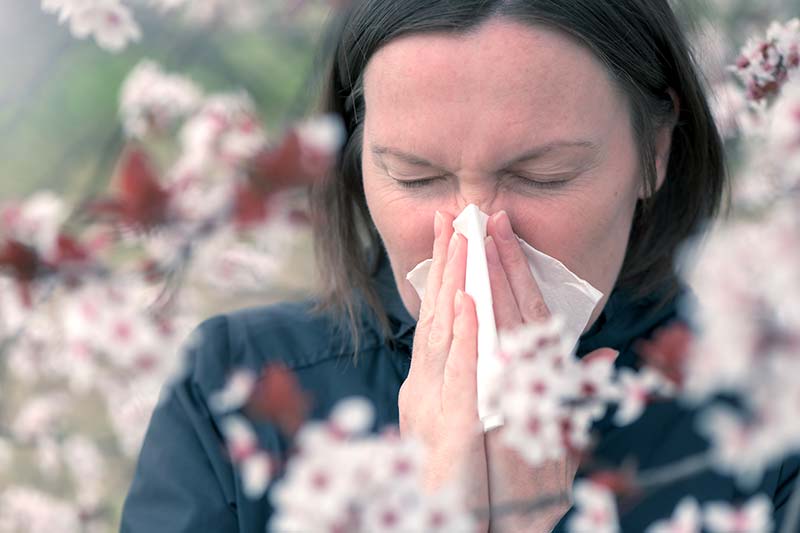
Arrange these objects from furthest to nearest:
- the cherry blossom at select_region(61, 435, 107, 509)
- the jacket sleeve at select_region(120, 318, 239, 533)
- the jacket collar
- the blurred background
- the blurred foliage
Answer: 1. the blurred foliage
2. the cherry blossom at select_region(61, 435, 107, 509)
3. the blurred background
4. the jacket collar
5. the jacket sleeve at select_region(120, 318, 239, 533)

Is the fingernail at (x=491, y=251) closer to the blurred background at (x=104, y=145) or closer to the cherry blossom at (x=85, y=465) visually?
the blurred background at (x=104, y=145)

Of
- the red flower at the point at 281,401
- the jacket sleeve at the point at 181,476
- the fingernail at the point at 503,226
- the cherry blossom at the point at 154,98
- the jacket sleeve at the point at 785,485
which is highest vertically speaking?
the cherry blossom at the point at 154,98

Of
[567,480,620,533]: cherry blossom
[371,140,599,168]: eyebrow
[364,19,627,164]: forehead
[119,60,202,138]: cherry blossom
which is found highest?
[119,60,202,138]: cherry blossom

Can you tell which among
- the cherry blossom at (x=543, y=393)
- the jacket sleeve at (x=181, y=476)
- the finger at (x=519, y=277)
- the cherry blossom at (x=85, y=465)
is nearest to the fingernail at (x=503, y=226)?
the finger at (x=519, y=277)

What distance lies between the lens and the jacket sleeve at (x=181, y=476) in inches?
56.1

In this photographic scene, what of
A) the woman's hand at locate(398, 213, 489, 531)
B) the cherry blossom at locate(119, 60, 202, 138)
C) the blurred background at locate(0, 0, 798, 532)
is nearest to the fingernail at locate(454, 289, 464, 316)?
the woman's hand at locate(398, 213, 489, 531)

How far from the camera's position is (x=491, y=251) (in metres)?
1.26

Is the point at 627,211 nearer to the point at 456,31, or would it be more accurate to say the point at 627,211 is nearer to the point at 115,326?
the point at 456,31

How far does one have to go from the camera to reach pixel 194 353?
1583mm

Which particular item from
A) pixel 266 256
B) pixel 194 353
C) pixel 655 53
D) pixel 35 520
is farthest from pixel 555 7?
pixel 35 520

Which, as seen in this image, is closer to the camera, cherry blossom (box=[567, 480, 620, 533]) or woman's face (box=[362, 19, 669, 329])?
cherry blossom (box=[567, 480, 620, 533])

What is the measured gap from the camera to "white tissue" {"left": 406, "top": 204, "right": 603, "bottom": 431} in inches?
47.1

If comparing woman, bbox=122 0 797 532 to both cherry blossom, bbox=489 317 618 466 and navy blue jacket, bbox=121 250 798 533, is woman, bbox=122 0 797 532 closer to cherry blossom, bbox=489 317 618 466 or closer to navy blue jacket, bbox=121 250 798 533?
navy blue jacket, bbox=121 250 798 533

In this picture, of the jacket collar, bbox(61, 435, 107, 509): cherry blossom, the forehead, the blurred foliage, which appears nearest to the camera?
the forehead
